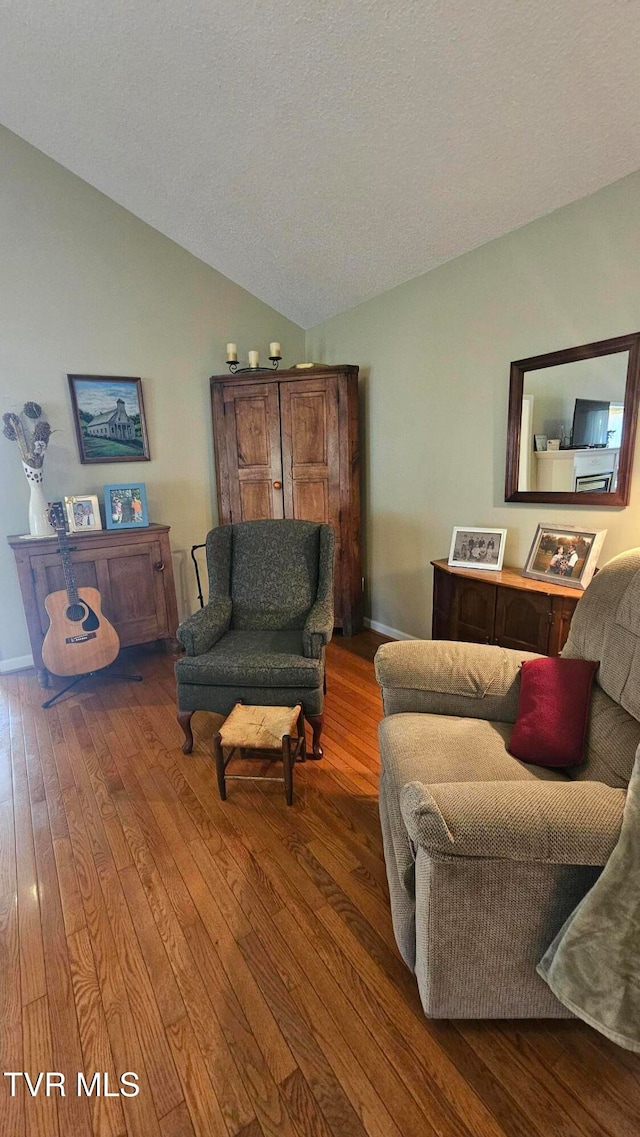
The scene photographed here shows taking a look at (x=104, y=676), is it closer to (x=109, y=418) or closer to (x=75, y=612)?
(x=75, y=612)

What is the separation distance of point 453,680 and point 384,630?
80.4 inches

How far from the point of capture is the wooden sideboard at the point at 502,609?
2.06m

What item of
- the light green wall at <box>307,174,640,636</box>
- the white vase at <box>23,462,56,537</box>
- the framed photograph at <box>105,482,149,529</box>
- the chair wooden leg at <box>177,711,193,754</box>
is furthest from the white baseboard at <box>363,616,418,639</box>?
the white vase at <box>23,462,56,537</box>

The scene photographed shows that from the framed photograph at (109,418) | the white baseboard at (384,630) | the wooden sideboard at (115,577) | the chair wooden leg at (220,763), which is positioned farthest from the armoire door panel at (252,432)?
the chair wooden leg at (220,763)

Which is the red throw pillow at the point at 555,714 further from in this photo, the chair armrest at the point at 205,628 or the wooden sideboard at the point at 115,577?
the wooden sideboard at the point at 115,577

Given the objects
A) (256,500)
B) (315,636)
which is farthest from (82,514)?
(315,636)

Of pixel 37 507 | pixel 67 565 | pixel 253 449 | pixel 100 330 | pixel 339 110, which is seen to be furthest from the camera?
pixel 253 449

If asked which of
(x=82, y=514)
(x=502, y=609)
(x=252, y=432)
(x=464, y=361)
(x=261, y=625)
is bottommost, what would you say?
(x=261, y=625)

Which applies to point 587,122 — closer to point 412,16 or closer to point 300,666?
point 412,16

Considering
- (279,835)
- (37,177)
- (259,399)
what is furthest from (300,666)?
(37,177)

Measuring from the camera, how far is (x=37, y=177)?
2.88 meters

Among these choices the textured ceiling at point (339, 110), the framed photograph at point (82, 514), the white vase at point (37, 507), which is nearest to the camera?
the textured ceiling at point (339, 110)

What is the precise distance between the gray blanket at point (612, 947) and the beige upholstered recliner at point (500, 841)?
0.11 feet

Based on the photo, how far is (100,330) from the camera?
10.5 ft
